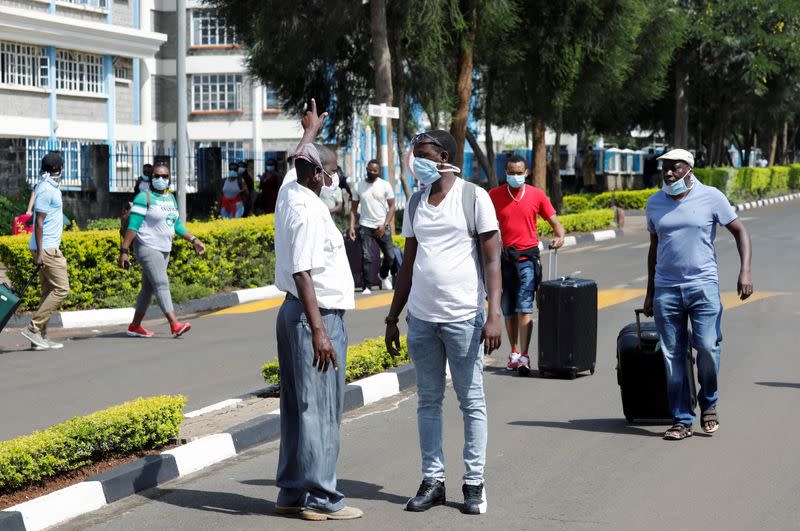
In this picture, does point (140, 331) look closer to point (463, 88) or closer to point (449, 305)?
point (449, 305)

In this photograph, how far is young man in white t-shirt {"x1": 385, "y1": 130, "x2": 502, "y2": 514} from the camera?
21.2ft

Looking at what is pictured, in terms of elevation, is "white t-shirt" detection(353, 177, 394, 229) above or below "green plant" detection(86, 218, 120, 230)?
above

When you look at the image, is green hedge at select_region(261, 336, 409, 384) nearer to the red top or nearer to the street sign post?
the red top

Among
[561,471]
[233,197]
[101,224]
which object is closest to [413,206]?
[561,471]

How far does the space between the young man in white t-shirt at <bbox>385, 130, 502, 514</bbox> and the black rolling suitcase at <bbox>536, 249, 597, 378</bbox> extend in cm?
390

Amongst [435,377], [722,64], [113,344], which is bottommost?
[113,344]

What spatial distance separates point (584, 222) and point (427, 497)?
23437 mm

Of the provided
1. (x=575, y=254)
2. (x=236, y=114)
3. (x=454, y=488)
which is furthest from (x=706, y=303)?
(x=236, y=114)

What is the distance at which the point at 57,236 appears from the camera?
12.7m

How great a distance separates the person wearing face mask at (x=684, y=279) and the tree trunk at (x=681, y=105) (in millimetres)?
32555

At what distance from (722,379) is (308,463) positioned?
5368mm

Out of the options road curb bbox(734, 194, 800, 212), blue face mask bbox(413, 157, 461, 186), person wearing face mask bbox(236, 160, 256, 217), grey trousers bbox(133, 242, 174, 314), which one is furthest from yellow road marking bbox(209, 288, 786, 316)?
road curb bbox(734, 194, 800, 212)

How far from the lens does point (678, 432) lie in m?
8.17

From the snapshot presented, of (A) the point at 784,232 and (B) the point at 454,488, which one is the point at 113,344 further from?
(A) the point at 784,232
